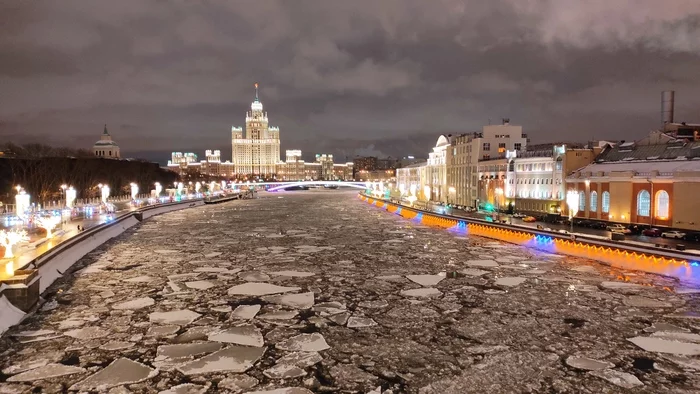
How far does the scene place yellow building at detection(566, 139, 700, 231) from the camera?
30344mm

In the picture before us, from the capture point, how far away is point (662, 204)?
32531mm

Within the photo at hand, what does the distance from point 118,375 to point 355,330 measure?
14.7 ft

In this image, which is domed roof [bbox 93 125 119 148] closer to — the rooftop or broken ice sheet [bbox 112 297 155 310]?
the rooftop

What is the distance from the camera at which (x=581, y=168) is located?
1713 inches

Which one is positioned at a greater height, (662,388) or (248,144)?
(248,144)

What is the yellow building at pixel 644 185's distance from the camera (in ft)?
99.6

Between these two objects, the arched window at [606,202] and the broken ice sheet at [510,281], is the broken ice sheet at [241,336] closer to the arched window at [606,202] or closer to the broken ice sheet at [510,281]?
the broken ice sheet at [510,281]

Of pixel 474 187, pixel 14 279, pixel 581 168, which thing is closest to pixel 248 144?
pixel 474 187

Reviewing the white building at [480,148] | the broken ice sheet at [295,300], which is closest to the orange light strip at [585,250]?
the broken ice sheet at [295,300]

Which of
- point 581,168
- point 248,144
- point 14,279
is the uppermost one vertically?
point 248,144

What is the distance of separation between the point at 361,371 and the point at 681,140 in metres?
38.3

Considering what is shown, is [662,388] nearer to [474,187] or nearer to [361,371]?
[361,371]

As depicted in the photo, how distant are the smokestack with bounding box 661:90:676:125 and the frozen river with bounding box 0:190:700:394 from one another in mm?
38182

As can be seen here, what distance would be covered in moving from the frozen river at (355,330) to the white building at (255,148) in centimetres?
16966
